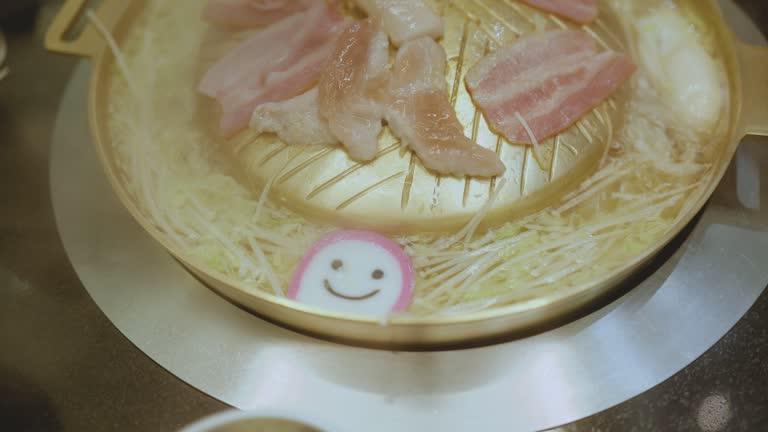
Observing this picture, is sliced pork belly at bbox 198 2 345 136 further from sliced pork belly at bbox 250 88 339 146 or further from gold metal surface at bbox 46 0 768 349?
gold metal surface at bbox 46 0 768 349

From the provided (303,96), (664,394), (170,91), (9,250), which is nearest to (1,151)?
(9,250)

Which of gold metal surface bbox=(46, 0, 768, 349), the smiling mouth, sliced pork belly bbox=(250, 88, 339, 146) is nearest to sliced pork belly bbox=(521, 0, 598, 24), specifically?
gold metal surface bbox=(46, 0, 768, 349)

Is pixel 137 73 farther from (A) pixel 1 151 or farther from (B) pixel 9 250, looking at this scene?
(B) pixel 9 250

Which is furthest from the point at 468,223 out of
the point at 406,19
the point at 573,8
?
the point at 573,8

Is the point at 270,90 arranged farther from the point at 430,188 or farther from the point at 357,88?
the point at 430,188

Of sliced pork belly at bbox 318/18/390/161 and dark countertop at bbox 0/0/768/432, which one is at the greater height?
sliced pork belly at bbox 318/18/390/161

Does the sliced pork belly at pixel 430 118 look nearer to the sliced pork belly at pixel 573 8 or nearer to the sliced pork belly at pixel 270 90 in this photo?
the sliced pork belly at pixel 270 90

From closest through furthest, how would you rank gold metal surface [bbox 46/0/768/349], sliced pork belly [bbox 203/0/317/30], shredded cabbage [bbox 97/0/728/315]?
gold metal surface [bbox 46/0/768/349]
shredded cabbage [bbox 97/0/728/315]
sliced pork belly [bbox 203/0/317/30]
